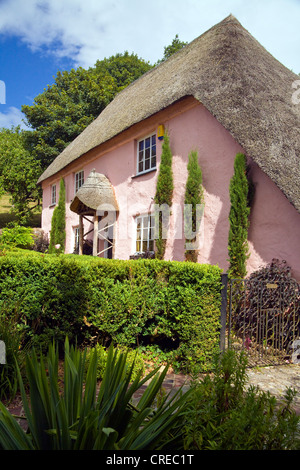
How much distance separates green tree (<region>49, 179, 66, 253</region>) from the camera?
16.4 metres

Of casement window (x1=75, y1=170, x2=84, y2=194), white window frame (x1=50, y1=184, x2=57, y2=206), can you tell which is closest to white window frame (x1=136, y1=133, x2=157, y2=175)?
casement window (x1=75, y1=170, x2=84, y2=194)

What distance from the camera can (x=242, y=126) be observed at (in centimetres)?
695

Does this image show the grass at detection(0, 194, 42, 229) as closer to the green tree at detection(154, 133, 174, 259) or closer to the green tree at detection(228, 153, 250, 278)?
the green tree at detection(154, 133, 174, 259)

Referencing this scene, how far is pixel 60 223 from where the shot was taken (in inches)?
650

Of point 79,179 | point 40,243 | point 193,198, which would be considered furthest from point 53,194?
point 193,198

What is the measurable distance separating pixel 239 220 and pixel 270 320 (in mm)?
2208

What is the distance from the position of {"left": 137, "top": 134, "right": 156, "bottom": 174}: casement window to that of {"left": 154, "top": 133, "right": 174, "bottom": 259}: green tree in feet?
2.35

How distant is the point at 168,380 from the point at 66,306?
160cm

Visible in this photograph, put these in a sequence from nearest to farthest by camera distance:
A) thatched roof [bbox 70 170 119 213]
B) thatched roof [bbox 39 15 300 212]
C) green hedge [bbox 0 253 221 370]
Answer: green hedge [bbox 0 253 221 370] < thatched roof [bbox 39 15 300 212] < thatched roof [bbox 70 170 119 213]

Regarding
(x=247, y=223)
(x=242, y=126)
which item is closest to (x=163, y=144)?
(x=242, y=126)

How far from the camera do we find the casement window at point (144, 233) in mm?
10328

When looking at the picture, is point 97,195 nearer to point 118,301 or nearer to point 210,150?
point 210,150

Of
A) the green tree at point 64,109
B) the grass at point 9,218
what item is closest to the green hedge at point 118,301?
the green tree at point 64,109

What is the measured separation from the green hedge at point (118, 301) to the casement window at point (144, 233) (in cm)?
528
